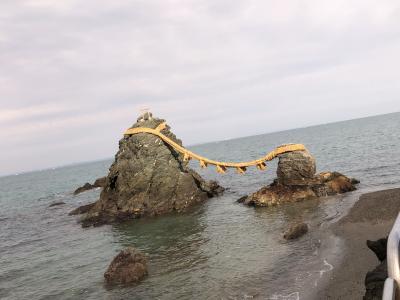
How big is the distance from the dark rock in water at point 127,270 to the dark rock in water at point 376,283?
1039cm

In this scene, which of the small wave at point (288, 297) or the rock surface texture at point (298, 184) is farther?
the rock surface texture at point (298, 184)

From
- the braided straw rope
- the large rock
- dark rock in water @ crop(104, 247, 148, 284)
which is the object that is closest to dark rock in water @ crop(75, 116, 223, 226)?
the braided straw rope

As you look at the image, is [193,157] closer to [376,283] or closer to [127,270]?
[127,270]

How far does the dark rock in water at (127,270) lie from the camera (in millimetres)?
15633

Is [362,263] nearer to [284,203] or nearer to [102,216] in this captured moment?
[284,203]

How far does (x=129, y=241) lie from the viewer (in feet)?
76.4

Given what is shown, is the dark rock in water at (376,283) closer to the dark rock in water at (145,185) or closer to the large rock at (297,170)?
the large rock at (297,170)

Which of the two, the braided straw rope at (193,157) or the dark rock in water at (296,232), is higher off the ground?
the braided straw rope at (193,157)

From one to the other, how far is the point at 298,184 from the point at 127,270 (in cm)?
1613

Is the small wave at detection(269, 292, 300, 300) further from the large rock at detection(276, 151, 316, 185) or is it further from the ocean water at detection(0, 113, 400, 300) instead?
the large rock at detection(276, 151, 316, 185)

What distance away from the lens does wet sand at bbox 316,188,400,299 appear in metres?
11.4

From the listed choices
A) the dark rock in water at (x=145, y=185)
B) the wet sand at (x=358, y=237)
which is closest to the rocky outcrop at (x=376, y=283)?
the wet sand at (x=358, y=237)

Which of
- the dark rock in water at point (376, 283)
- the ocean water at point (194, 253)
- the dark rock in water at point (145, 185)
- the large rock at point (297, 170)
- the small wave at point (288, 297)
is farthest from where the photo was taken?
the dark rock in water at point (145, 185)

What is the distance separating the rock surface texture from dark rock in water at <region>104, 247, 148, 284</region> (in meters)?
12.8
